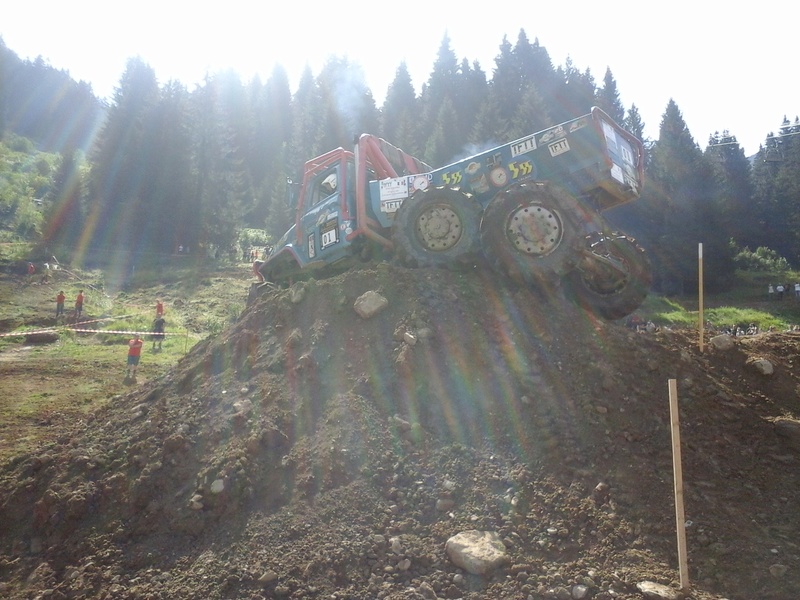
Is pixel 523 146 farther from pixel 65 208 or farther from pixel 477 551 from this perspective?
pixel 65 208

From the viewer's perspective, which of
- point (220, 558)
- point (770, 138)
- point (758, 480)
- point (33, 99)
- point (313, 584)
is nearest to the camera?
point (313, 584)

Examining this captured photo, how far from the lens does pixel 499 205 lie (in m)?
7.48

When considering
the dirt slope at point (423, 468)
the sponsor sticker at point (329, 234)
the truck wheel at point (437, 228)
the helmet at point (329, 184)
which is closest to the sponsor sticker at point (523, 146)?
the truck wheel at point (437, 228)

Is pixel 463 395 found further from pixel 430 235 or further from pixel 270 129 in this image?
pixel 270 129

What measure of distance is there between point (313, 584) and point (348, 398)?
2.02 meters

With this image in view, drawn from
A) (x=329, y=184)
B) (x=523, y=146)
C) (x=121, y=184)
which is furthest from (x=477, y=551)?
Result: (x=121, y=184)

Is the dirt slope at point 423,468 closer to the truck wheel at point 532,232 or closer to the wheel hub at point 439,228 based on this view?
the truck wheel at point 532,232

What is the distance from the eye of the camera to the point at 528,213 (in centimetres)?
735

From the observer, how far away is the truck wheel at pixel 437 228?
791 cm

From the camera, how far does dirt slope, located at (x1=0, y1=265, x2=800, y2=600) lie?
166 inches

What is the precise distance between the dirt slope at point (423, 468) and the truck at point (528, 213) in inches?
25.7

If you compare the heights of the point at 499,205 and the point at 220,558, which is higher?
the point at 499,205

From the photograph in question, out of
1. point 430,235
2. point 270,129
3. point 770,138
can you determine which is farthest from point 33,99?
point 430,235

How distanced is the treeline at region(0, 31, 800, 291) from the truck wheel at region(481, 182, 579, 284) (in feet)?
73.9
